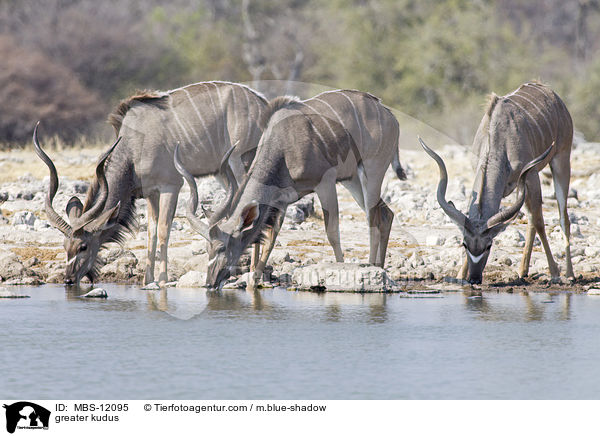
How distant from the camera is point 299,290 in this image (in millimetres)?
10117

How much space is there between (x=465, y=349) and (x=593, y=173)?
39.4 feet

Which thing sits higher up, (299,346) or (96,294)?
(96,294)

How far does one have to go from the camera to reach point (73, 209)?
989cm

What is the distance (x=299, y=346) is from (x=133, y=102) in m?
4.15

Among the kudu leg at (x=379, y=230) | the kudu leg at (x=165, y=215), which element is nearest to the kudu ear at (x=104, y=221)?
the kudu leg at (x=165, y=215)

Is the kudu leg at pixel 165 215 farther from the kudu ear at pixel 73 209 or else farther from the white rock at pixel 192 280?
the kudu ear at pixel 73 209

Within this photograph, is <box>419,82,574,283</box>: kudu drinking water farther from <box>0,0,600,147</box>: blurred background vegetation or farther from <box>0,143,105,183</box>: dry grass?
<box>0,0,600,147</box>: blurred background vegetation

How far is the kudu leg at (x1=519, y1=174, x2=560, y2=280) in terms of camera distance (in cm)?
1019

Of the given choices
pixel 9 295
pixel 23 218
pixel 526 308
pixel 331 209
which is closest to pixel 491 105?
pixel 331 209

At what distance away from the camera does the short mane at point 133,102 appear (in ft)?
34.2

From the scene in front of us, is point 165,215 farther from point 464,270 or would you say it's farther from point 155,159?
point 464,270

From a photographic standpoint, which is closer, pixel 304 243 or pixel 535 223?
pixel 535 223

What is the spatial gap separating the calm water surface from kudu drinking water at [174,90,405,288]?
0.61 meters
